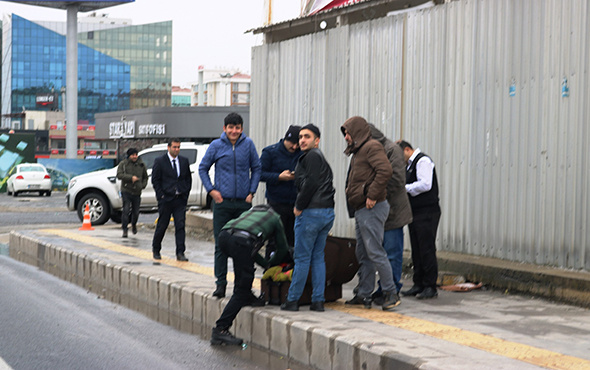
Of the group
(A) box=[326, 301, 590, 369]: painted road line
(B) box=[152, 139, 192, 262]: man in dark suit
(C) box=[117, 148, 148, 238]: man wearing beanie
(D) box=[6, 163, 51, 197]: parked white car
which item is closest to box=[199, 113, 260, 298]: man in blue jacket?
(A) box=[326, 301, 590, 369]: painted road line

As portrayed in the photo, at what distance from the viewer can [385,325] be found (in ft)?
23.3

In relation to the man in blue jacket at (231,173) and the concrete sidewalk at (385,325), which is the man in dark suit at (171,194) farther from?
the man in blue jacket at (231,173)

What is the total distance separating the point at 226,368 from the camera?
6500 millimetres

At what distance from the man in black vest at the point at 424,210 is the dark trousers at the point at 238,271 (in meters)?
2.16

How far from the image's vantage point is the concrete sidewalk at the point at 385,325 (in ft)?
19.4

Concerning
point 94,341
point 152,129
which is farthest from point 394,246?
point 152,129

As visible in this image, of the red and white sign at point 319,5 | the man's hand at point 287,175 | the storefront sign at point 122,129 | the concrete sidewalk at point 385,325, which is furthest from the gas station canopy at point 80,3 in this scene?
the man's hand at point 287,175

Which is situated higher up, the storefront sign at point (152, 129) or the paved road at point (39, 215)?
Result: the storefront sign at point (152, 129)

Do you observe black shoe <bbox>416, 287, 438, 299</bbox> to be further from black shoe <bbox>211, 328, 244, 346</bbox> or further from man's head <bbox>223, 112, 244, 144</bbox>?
man's head <bbox>223, 112, 244, 144</bbox>

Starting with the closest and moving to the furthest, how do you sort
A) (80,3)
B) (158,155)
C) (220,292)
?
1. (220,292)
2. (158,155)
3. (80,3)

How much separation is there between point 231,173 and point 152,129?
4938 cm

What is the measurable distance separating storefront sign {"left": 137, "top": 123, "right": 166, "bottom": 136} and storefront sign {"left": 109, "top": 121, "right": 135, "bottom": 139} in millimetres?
1024

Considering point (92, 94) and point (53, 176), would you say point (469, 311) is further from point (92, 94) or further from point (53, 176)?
point (92, 94)

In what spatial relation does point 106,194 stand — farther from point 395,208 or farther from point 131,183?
point 395,208
